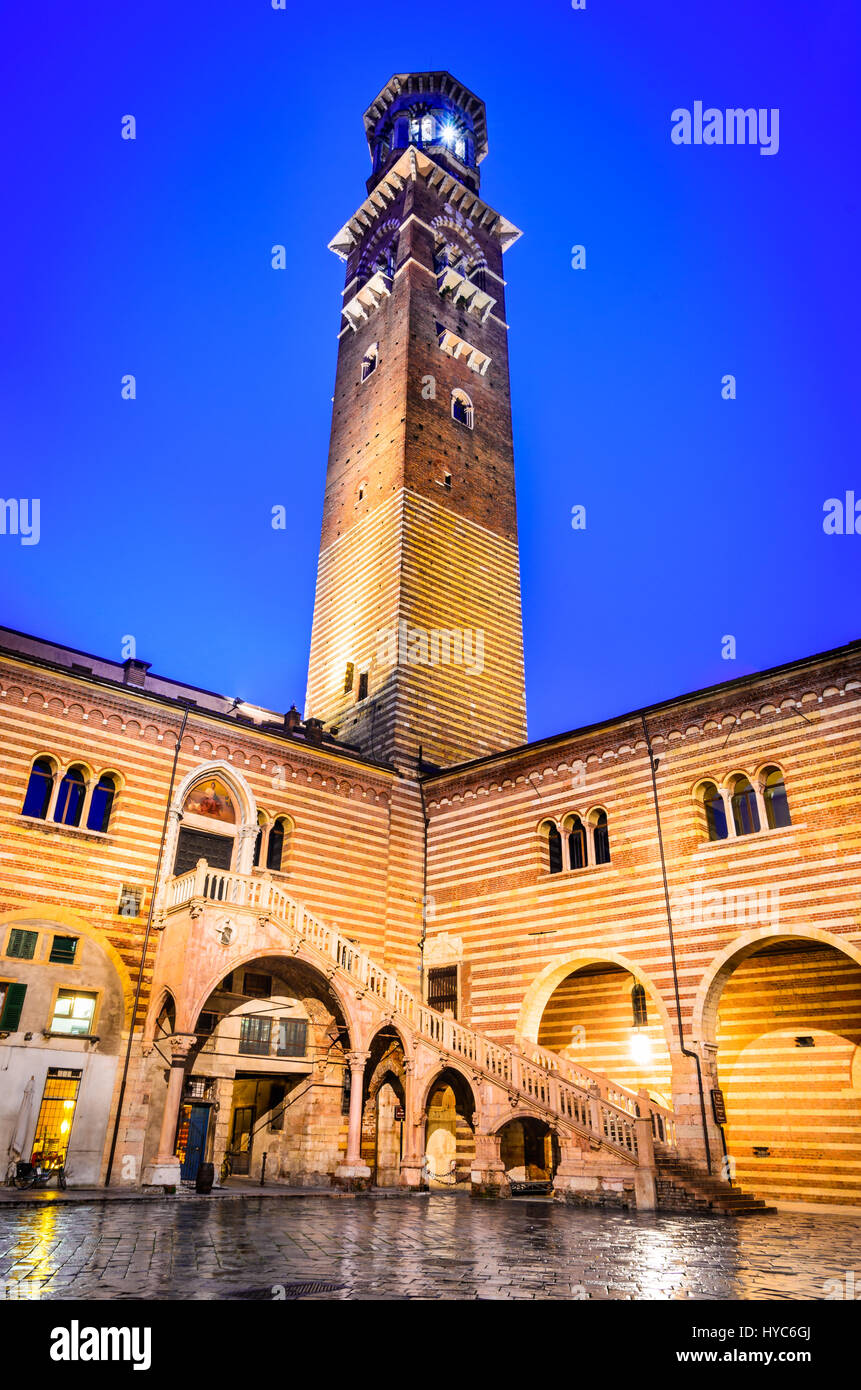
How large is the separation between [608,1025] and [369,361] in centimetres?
2904

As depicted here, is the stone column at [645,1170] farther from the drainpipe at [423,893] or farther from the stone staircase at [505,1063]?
the drainpipe at [423,893]

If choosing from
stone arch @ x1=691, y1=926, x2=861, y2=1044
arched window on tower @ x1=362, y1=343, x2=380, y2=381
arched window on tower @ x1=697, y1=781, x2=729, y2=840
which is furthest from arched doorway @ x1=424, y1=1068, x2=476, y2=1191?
arched window on tower @ x1=362, y1=343, x2=380, y2=381

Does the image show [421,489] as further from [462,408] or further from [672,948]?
[672,948]

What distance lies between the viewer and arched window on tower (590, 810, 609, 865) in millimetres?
22141

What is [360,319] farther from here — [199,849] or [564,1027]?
[564,1027]

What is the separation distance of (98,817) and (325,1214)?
10.4 m

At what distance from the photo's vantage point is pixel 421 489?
33344 millimetres

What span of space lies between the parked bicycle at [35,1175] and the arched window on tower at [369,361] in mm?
31801

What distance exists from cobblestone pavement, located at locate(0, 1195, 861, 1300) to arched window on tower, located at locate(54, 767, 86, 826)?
27.1 feet

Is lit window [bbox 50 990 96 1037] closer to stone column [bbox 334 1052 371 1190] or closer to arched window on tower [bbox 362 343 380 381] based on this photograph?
stone column [bbox 334 1052 371 1190]

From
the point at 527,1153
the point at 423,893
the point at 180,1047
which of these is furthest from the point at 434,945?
the point at 180,1047

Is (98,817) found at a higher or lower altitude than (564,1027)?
higher

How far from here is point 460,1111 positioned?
63.7 feet
